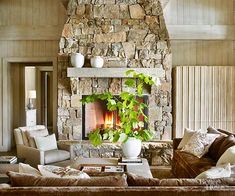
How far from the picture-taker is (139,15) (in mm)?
7258

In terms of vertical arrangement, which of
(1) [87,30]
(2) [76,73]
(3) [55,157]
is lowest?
(3) [55,157]

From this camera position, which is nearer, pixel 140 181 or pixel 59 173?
pixel 140 181

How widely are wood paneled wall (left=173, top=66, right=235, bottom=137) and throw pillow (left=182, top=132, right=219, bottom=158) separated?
2295 millimetres

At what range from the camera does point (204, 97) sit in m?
7.70

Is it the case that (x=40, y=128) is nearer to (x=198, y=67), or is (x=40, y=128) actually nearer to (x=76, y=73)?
(x=76, y=73)

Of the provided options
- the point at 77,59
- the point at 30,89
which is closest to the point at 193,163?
the point at 77,59

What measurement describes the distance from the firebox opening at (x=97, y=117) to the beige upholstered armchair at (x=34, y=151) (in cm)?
105

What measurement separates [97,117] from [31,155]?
1.94m

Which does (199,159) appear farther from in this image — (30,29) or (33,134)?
(30,29)

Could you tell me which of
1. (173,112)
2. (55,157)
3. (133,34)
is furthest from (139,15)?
(55,157)

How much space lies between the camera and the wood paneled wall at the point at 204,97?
7.67 meters

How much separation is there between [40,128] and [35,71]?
217 inches

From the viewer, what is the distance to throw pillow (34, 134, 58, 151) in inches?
239

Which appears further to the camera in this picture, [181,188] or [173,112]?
[173,112]
